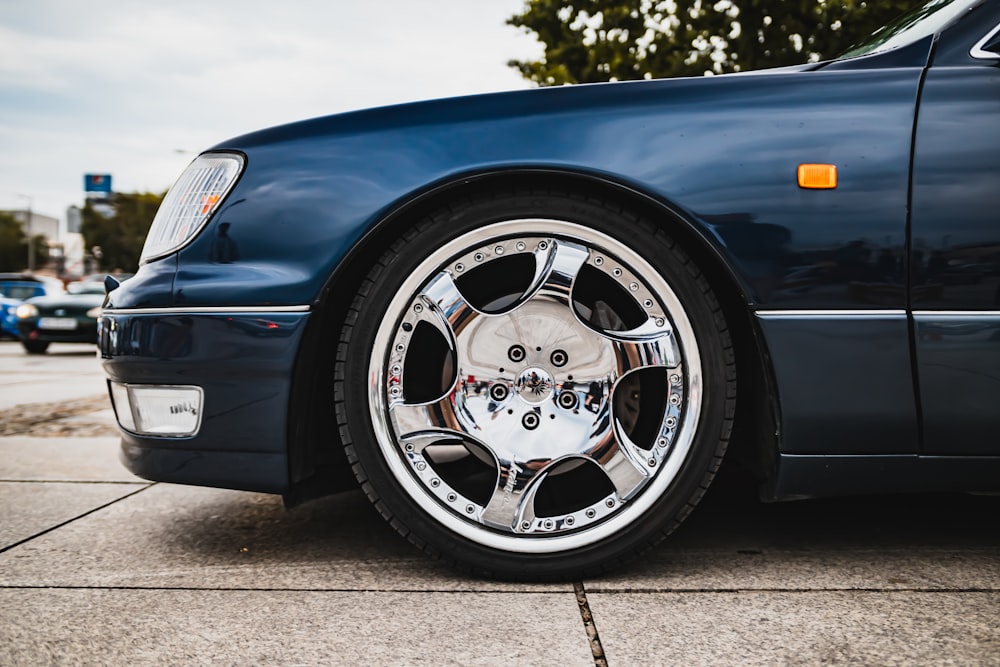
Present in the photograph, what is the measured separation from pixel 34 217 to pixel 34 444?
361 ft

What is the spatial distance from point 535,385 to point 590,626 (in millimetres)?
540

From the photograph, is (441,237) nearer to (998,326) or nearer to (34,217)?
(998,326)

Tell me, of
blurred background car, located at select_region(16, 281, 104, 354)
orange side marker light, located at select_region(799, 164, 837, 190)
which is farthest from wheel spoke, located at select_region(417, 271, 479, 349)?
blurred background car, located at select_region(16, 281, 104, 354)

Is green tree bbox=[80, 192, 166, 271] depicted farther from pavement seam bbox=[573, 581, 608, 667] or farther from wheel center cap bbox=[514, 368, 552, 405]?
pavement seam bbox=[573, 581, 608, 667]

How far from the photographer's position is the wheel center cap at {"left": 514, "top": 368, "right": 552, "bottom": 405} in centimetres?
187

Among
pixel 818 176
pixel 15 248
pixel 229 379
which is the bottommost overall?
pixel 229 379

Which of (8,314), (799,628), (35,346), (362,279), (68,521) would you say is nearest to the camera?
(799,628)

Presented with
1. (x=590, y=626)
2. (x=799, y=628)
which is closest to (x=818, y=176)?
(x=799, y=628)

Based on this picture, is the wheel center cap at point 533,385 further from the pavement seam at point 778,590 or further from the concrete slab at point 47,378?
the concrete slab at point 47,378

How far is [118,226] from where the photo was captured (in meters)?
60.0

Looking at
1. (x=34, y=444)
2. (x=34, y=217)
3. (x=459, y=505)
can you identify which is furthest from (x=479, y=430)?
(x=34, y=217)

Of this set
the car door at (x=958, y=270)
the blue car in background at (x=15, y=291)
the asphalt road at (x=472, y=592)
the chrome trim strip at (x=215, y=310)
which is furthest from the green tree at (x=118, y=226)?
the car door at (x=958, y=270)

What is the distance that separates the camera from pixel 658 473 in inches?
71.8

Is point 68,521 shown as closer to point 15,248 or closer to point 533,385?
point 533,385
